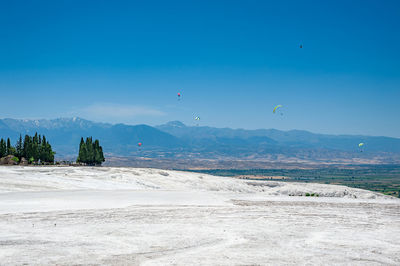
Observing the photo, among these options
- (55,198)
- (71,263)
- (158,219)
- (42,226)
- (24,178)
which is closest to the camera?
(71,263)

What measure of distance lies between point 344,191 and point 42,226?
1542 inches

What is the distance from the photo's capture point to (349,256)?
1739 cm

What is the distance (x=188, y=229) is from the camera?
22812 mm

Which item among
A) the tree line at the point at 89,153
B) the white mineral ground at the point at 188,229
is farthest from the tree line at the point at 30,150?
the white mineral ground at the point at 188,229

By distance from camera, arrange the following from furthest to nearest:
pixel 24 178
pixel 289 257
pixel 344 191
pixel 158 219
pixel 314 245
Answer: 1. pixel 344 191
2. pixel 24 178
3. pixel 158 219
4. pixel 314 245
5. pixel 289 257

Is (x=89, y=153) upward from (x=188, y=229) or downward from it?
upward

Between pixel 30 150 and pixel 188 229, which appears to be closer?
pixel 188 229

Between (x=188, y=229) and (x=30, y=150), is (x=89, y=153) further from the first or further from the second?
(x=188, y=229)

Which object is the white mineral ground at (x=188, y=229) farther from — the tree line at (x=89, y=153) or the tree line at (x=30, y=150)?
the tree line at (x=89, y=153)

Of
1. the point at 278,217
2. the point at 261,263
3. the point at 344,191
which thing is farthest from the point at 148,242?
the point at 344,191

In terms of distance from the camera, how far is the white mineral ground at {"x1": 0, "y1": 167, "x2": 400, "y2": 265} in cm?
1688

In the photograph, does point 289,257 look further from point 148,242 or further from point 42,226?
point 42,226

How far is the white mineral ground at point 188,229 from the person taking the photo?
16.9 metres

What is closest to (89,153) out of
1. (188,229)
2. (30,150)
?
(30,150)
